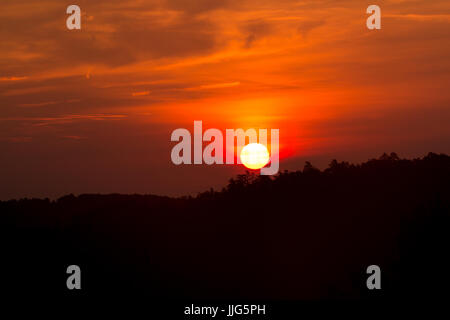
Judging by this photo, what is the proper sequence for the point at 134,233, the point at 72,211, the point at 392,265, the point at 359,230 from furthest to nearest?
1. the point at 72,211
2. the point at 134,233
3. the point at 359,230
4. the point at 392,265

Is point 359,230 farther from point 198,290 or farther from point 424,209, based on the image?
point 198,290

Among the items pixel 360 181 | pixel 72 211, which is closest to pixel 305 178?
pixel 360 181

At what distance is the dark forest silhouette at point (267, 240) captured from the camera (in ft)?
82.3

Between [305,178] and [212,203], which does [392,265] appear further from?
[212,203]

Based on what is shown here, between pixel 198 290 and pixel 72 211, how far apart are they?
30.5 ft

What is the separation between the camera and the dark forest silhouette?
25.1 metres

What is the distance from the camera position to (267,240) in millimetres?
27312
